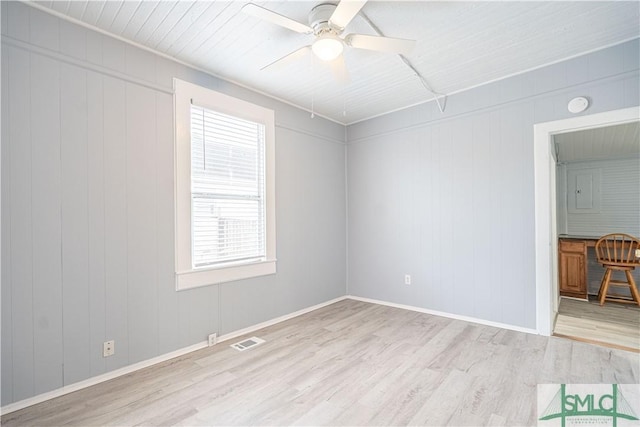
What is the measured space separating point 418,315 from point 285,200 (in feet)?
7.17

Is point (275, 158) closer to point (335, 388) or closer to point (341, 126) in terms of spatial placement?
point (341, 126)

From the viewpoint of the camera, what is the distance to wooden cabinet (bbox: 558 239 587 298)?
4.43 metres

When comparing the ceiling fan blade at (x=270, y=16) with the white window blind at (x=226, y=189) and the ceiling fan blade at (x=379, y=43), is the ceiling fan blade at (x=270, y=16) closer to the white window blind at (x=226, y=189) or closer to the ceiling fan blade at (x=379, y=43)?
the ceiling fan blade at (x=379, y=43)

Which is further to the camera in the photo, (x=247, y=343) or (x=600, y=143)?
(x=600, y=143)

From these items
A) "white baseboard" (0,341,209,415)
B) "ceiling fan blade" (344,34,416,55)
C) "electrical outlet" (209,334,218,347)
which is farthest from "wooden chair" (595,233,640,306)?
"white baseboard" (0,341,209,415)

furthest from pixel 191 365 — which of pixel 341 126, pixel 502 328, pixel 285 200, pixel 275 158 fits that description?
pixel 341 126

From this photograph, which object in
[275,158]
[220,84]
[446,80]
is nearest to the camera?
[220,84]

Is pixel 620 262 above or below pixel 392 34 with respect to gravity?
below

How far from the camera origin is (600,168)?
206 inches

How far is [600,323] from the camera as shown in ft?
11.0

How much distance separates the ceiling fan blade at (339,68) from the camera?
7.36ft

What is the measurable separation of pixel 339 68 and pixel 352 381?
2.38 m

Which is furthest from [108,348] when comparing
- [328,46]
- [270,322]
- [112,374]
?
[328,46]
